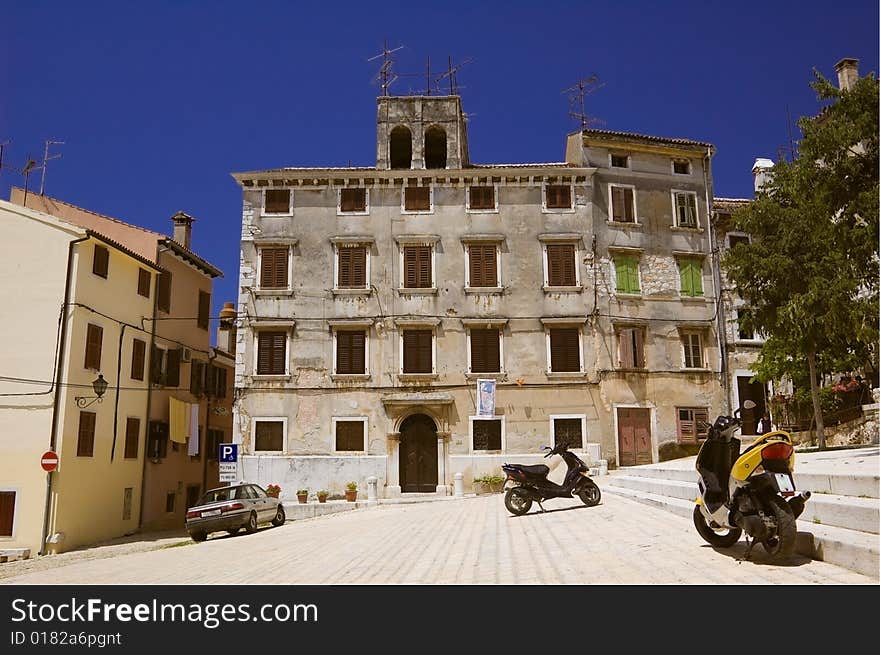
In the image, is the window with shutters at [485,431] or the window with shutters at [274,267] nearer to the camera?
the window with shutters at [485,431]

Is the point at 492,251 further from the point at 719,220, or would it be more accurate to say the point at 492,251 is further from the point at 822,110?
the point at 822,110

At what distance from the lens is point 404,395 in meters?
28.3

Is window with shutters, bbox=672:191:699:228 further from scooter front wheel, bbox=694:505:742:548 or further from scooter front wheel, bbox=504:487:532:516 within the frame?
scooter front wheel, bbox=694:505:742:548

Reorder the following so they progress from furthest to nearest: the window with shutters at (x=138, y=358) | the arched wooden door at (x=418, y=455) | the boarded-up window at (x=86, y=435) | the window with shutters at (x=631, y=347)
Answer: the window with shutters at (x=631, y=347), the arched wooden door at (x=418, y=455), the window with shutters at (x=138, y=358), the boarded-up window at (x=86, y=435)

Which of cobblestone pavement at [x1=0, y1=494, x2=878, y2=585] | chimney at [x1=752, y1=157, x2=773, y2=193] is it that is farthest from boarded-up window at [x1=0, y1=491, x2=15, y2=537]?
chimney at [x1=752, y1=157, x2=773, y2=193]

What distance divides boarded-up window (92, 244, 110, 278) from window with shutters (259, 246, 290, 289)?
5.79m

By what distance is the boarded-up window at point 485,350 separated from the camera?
94.7ft

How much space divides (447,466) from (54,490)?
1315 centimetres

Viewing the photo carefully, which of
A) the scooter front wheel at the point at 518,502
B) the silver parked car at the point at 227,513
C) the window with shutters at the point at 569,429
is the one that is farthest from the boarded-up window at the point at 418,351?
the scooter front wheel at the point at 518,502

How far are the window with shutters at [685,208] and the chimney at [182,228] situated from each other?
21.4m

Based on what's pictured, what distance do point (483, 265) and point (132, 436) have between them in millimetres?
14705

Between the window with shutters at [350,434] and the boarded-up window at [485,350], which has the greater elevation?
the boarded-up window at [485,350]

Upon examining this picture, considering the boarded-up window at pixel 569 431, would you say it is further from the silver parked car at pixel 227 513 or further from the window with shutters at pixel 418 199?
the silver parked car at pixel 227 513

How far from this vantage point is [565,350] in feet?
94.9
